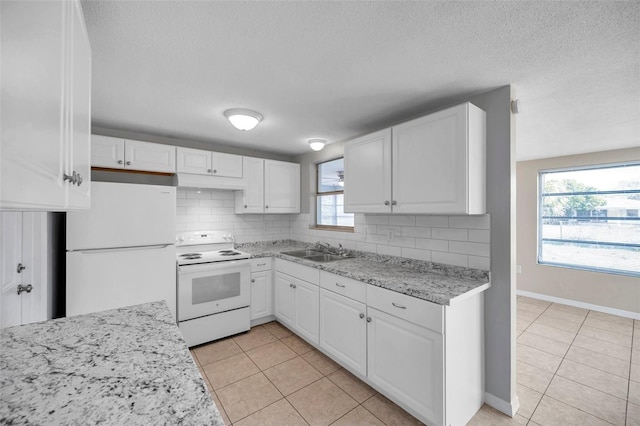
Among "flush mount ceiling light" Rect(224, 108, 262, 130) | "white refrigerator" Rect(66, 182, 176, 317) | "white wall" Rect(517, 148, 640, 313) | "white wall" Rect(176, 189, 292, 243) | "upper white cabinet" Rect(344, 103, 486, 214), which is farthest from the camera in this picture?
"white wall" Rect(517, 148, 640, 313)

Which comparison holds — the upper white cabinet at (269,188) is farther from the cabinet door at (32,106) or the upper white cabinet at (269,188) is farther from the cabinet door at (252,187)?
the cabinet door at (32,106)

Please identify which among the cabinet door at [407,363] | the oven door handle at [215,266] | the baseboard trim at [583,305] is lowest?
the baseboard trim at [583,305]

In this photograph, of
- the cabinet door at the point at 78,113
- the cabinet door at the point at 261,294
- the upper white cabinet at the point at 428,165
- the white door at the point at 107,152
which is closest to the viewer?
the cabinet door at the point at 78,113

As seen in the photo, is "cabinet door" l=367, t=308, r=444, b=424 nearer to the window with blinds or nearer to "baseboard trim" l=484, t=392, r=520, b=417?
"baseboard trim" l=484, t=392, r=520, b=417

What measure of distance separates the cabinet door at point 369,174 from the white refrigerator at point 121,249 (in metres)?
1.78

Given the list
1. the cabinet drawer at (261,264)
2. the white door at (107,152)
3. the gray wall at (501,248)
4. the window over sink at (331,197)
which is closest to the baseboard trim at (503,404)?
the gray wall at (501,248)

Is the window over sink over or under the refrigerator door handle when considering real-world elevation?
over

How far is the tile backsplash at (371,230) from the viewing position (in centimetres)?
212

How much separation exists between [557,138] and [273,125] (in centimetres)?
332

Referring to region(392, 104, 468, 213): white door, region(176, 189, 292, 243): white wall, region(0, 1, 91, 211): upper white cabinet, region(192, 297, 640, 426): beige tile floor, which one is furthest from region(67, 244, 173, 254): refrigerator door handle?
region(392, 104, 468, 213): white door

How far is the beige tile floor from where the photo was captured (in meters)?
1.88

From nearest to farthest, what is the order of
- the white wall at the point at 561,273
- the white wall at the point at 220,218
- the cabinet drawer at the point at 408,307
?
the cabinet drawer at the point at 408,307 < the white wall at the point at 220,218 < the white wall at the point at 561,273

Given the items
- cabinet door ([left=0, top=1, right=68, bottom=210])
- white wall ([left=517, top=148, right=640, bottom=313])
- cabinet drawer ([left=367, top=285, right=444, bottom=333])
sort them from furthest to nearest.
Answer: white wall ([left=517, top=148, right=640, bottom=313]) → cabinet drawer ([left=367, top=285, right=444, bottom=333]) → cabinet door ([left=0, top=1, right=68, bottom=210])

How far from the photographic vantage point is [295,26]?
131 cm
